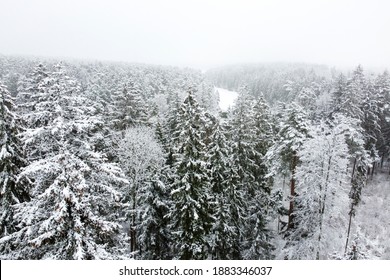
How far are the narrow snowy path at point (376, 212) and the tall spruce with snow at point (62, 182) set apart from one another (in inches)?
1029

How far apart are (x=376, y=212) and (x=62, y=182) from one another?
37.1m

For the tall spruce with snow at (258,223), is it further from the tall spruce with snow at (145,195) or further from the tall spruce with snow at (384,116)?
the tall spruce with snow at (384,116)

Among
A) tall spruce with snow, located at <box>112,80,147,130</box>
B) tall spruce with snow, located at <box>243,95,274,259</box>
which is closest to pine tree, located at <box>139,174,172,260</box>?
tall spruce with snow, located at <box>243,95,274,259</box>

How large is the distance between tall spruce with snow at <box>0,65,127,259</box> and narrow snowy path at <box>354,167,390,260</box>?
26.1m

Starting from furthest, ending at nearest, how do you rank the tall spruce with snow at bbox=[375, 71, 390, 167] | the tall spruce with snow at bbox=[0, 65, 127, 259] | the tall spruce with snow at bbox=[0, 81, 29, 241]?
1. the tall spruce with snow at bbox=[375, 71, 390, 167]
2. the tall spruce with snow at bbox=[0, 81, 29, 241]
3. the tall spruce with snow at bbox=[0, 65, 127, 259]

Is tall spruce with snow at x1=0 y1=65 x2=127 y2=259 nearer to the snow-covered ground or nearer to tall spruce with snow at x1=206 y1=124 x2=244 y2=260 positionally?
tall spruce with snow at x1=206 y1=124 x2=244 y2=260

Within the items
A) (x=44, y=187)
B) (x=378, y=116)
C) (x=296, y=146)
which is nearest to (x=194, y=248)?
(x=296, y=146)

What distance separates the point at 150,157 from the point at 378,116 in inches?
1521

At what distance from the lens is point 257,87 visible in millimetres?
126875

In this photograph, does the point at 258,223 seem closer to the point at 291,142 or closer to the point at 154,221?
the point at 291,142

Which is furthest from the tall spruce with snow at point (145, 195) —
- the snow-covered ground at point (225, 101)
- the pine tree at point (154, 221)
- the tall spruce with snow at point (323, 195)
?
the snow-covered ground at point (225, 101)

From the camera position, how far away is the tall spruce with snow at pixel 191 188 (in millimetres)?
18344

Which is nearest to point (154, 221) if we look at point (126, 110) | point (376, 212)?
point (126, 110)

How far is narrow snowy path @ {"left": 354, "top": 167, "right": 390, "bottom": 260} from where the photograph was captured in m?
29.0
